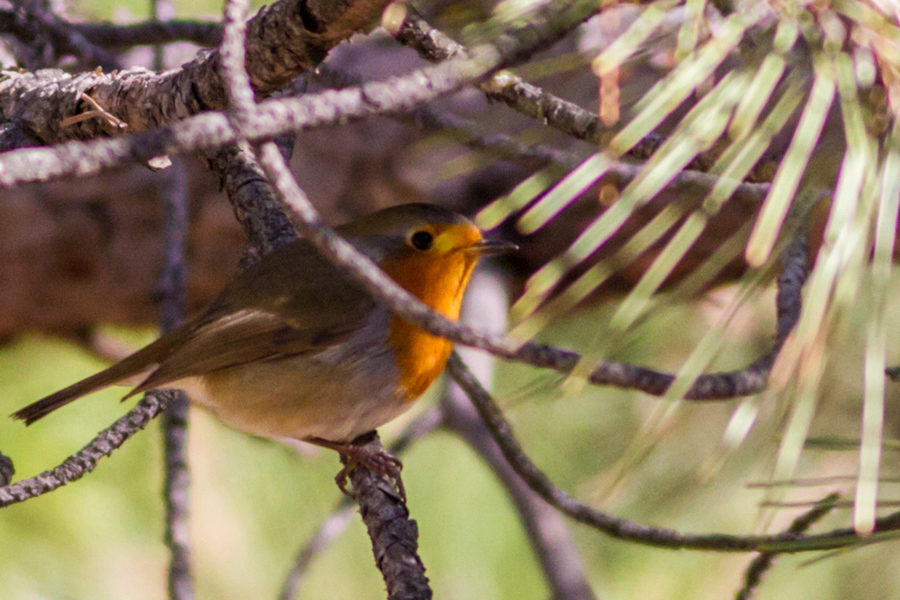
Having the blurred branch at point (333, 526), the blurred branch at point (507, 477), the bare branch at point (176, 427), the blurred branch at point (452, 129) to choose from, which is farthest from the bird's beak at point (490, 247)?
the bare branch at point (176, 427)

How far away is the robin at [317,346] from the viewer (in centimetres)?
200

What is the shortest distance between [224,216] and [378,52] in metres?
0.75

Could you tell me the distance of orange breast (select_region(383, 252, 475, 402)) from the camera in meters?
2.01

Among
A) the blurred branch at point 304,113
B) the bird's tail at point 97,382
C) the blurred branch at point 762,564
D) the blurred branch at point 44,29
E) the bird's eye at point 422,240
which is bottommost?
the blurred branch at point 762,564

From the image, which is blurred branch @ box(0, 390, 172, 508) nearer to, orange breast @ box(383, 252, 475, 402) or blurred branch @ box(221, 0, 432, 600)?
blurred branch @ box(221, 0, 432, 600)

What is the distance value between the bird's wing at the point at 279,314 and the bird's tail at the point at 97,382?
43mm

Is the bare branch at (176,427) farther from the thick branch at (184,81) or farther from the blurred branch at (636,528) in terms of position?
the blurred branch at (636,528)

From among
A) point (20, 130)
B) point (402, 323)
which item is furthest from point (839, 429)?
point (20, 130)

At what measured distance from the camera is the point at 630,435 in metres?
2.75

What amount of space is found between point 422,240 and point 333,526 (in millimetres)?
750

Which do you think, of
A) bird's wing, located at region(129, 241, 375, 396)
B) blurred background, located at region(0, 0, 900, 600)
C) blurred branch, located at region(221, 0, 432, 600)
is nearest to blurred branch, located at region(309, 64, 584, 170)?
blurred background, located at region(0, 0, 900, 600)

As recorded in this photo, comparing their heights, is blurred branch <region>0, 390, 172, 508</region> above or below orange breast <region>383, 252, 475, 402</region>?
below

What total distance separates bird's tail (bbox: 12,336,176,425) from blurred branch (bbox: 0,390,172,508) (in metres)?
0.30

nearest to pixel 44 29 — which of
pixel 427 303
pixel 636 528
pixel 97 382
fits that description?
pixel 97 382
